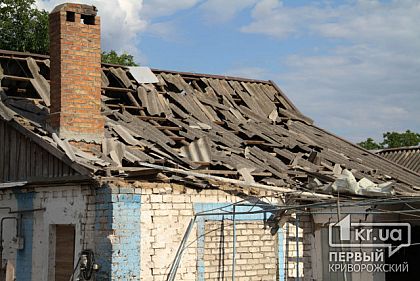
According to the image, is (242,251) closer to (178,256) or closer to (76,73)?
(178,256)

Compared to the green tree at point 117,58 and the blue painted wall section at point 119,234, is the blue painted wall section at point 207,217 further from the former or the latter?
the green tree at point 117,58

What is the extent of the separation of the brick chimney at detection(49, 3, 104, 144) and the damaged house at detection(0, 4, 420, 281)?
0.02 metres

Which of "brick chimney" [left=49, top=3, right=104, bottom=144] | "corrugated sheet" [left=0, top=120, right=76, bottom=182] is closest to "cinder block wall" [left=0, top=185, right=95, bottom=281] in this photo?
"corrugated sheet" [left=0, top=120, right=76, bottom=182]

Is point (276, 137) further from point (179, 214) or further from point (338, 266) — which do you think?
point (179, 214)

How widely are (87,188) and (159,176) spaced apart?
118 centimetres

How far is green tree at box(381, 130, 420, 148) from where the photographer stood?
53125 millimetres

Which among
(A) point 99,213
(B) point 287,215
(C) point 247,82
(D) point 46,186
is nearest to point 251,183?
(B) point 287,215

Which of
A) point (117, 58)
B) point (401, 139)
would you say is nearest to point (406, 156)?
point (117, 58)

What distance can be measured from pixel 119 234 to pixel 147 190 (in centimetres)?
81

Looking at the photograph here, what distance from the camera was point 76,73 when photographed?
12.8 meters

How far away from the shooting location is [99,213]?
11.1m

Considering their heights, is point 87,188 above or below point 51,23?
below

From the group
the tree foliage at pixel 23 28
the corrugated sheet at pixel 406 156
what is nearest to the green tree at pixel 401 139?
the corrugated sheet at pixel 406 156

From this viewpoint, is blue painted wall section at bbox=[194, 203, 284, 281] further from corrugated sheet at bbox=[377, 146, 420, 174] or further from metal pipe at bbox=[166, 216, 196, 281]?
corrugated sheet at bbox=[377, 146, 420, 174]
